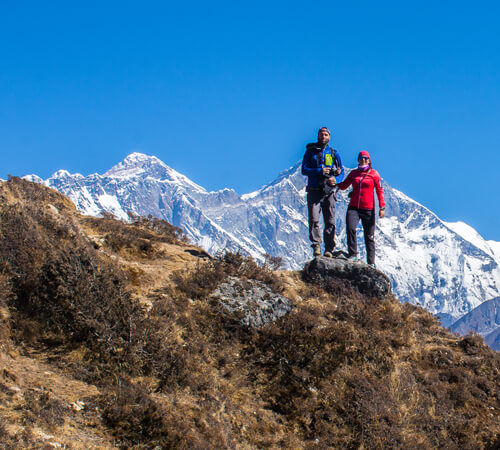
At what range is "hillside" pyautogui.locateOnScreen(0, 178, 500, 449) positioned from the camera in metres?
7.44

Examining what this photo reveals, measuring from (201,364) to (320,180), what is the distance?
23.9 ft

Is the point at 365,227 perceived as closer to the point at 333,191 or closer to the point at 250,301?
the point at 333,191

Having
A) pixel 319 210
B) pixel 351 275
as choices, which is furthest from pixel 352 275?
pixel 319 210

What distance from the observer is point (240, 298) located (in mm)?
11508

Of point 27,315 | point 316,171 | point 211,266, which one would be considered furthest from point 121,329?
point 316,171

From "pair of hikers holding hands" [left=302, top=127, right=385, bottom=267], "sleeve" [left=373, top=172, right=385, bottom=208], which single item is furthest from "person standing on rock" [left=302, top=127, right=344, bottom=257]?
"sleeve" [left=373, top=172, right=385, bottom=208]

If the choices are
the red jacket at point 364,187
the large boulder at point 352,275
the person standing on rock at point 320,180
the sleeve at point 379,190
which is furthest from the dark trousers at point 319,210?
the large boulder at point 352,275

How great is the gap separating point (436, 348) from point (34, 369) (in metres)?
7.44

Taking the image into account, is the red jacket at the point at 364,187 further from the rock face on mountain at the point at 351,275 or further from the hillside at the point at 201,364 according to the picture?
the hillside at the point at 201,364

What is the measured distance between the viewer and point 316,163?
1502cm

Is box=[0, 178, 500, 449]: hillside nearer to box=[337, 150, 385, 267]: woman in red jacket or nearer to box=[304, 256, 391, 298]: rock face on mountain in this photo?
box=[304, 256, 391, 298]: rock face on mountain

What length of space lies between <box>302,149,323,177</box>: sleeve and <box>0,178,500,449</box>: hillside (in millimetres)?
4070

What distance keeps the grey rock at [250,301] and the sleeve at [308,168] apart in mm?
3982

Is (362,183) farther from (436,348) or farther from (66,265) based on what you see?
(66,265)
